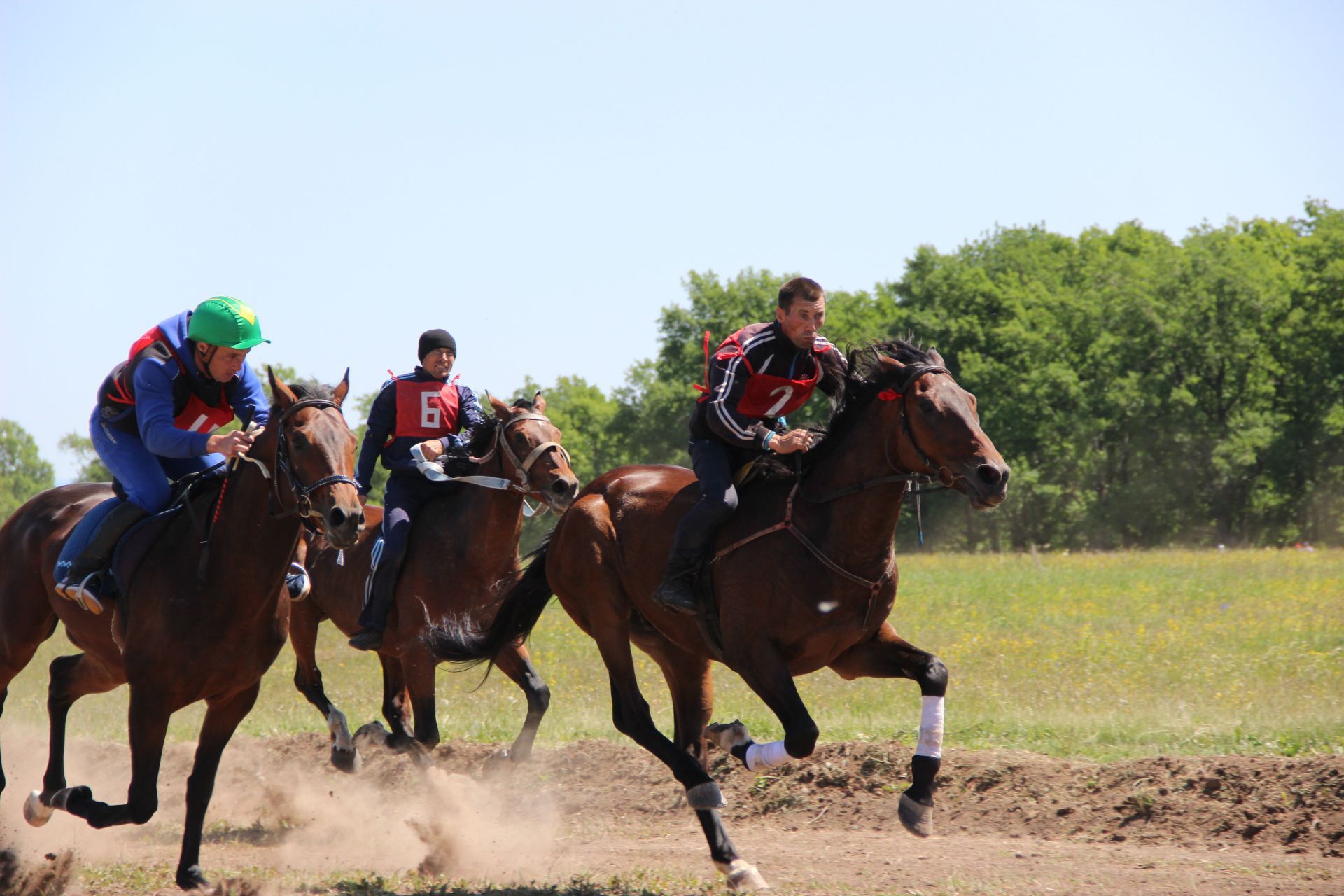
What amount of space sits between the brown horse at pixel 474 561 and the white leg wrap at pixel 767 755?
8.19ft

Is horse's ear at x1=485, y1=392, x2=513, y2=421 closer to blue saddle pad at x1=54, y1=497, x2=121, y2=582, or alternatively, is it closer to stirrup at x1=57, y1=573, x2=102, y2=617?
blue saddle pad at x1=54, y1=497, x2=121, y2=582

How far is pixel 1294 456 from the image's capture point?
5169 centimetres

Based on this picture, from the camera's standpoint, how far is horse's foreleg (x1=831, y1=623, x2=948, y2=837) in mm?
6230

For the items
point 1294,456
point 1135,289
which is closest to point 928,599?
point 1294,456

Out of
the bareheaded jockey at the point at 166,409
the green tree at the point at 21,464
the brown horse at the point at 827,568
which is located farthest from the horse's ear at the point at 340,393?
the green tree at the point at 21,464

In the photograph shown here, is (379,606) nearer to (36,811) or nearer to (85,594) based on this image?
(36,811)

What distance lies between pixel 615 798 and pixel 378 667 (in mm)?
A: 8707

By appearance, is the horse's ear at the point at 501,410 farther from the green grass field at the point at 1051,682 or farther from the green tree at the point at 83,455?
the green tree at the point at 83,455

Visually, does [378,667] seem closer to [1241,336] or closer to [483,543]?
[483,543]

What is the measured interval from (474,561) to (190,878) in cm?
313

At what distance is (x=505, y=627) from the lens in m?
8.23

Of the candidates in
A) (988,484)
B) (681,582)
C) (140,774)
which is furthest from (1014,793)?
(140,774)

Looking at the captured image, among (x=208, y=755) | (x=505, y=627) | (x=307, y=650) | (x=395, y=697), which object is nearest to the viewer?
(x=208, y=755)

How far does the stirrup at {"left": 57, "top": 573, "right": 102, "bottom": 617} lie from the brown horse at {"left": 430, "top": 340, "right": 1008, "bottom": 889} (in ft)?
9.25
